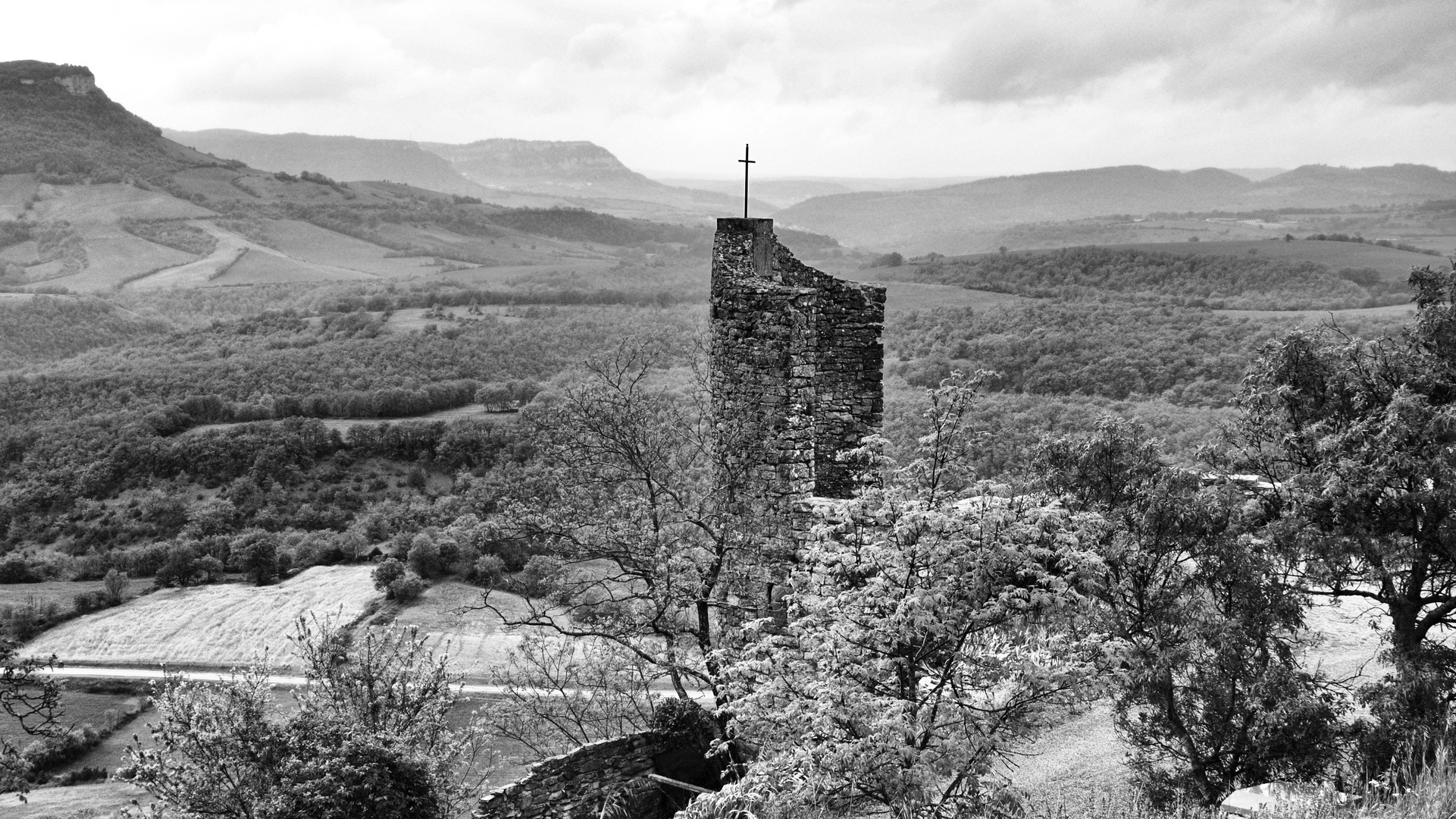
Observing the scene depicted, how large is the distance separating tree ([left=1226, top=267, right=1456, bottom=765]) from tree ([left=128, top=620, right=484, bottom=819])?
1128 cm

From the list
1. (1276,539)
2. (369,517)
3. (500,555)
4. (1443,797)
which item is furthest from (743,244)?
(369,517)

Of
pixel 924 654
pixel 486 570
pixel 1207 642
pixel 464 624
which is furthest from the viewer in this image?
pixel 486 570

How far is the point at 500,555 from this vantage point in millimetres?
43531

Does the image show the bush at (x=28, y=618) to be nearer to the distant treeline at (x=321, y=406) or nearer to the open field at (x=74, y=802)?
the open field at (x=74, y=802)

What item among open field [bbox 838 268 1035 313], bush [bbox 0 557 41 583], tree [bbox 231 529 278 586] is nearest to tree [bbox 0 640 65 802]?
tree [bbox 231 529 278 586]

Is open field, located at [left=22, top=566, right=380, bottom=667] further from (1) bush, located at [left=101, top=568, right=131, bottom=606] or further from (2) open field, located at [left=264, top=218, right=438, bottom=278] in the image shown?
(2) open field, located at [left=264, top=218, right=438, bottom=278]

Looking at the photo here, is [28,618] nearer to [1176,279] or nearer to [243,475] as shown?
[243,475]

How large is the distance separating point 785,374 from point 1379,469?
7.15 m

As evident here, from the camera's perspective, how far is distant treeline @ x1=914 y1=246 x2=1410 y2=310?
81000 mm

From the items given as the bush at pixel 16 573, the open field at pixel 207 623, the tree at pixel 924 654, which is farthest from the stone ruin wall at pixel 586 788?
the bush at pixel 16 573

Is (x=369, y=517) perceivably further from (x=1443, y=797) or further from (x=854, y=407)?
(x=1443, y=797)

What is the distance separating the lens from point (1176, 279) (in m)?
97.6

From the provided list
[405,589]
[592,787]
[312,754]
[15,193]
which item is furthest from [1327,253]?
[15,193]

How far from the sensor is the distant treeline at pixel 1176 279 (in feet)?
266
